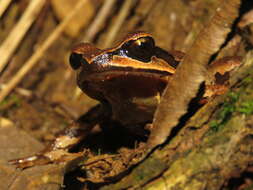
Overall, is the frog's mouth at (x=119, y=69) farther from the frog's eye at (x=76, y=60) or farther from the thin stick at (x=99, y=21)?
the thin stick at (x=99, y=21)

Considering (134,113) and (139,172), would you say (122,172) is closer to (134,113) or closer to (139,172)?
(139,172)

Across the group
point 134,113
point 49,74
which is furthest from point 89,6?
point 134,113

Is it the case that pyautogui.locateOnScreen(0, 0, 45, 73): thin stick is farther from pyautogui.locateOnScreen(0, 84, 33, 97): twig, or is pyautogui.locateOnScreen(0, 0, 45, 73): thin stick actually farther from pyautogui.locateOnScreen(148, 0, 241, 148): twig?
pyautogui.locateOnScreen(148, 0, 241, 148): twig

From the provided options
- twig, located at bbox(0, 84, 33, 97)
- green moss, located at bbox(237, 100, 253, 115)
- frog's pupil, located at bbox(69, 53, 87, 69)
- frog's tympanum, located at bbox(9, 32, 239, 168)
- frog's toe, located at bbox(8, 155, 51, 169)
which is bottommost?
frog's toe, located at bbox(8, 155, 51, 169)

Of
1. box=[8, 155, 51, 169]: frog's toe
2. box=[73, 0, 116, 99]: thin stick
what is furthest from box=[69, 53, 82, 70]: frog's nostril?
box=[73, 0, 116, 99]: thin stick

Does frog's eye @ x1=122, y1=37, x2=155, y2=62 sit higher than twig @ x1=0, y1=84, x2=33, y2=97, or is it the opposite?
twig @ x1=0, y1=84, x2=33, y2=97

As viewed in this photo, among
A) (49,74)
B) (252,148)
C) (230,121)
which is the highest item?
(49,74)

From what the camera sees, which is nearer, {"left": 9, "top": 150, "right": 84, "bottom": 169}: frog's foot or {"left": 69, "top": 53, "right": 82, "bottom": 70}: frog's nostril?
{"left": 9, "top": 150, "right": 84, "bottom": 169}: frog's foot

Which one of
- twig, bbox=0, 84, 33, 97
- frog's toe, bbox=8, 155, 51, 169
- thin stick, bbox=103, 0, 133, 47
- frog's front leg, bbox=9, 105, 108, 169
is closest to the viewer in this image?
frog's toe, bbox=8, 155, 51, 169
